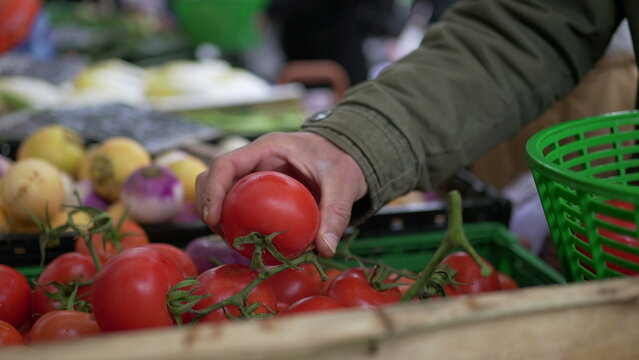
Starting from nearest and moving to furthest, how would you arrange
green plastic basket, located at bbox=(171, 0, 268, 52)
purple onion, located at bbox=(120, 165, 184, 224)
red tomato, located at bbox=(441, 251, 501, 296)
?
red tomato, located at bbox=(441, 251, 501, 296) < purple onion, located at bbox=(120, 165, 184, 224) < green plastic basket, located at bbox=(171, 0, 268, 52)

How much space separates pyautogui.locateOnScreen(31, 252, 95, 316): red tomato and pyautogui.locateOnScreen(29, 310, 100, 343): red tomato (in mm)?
113

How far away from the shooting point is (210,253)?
1114 millimetres

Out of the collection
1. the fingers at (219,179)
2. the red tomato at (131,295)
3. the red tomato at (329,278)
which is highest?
the fingers at (219,179)

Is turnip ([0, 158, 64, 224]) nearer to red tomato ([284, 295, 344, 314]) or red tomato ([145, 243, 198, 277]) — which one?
red tomato ([145, 243, 198, 277])

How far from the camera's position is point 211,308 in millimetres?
756

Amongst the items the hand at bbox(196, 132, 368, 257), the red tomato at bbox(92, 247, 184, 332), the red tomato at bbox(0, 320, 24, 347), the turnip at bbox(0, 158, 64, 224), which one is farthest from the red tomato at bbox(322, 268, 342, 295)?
the turnip at bbox(0, 158, 64, 224)

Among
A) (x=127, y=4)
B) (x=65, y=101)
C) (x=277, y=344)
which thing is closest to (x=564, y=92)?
(x=277, y=344)

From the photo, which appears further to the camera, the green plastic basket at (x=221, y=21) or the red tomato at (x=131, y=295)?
the green plastic basket at (x=221, y=21)

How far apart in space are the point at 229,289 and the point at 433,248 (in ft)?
2.21

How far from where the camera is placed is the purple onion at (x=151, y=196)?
56.7 inches

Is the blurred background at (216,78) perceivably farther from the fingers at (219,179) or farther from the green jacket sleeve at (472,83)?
the fingers at (219,179)

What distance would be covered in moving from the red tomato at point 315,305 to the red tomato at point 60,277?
1.10ft

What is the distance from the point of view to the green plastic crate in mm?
1295

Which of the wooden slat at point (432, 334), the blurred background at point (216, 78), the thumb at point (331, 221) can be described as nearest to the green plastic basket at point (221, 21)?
the blurred background at point (216, 78)
